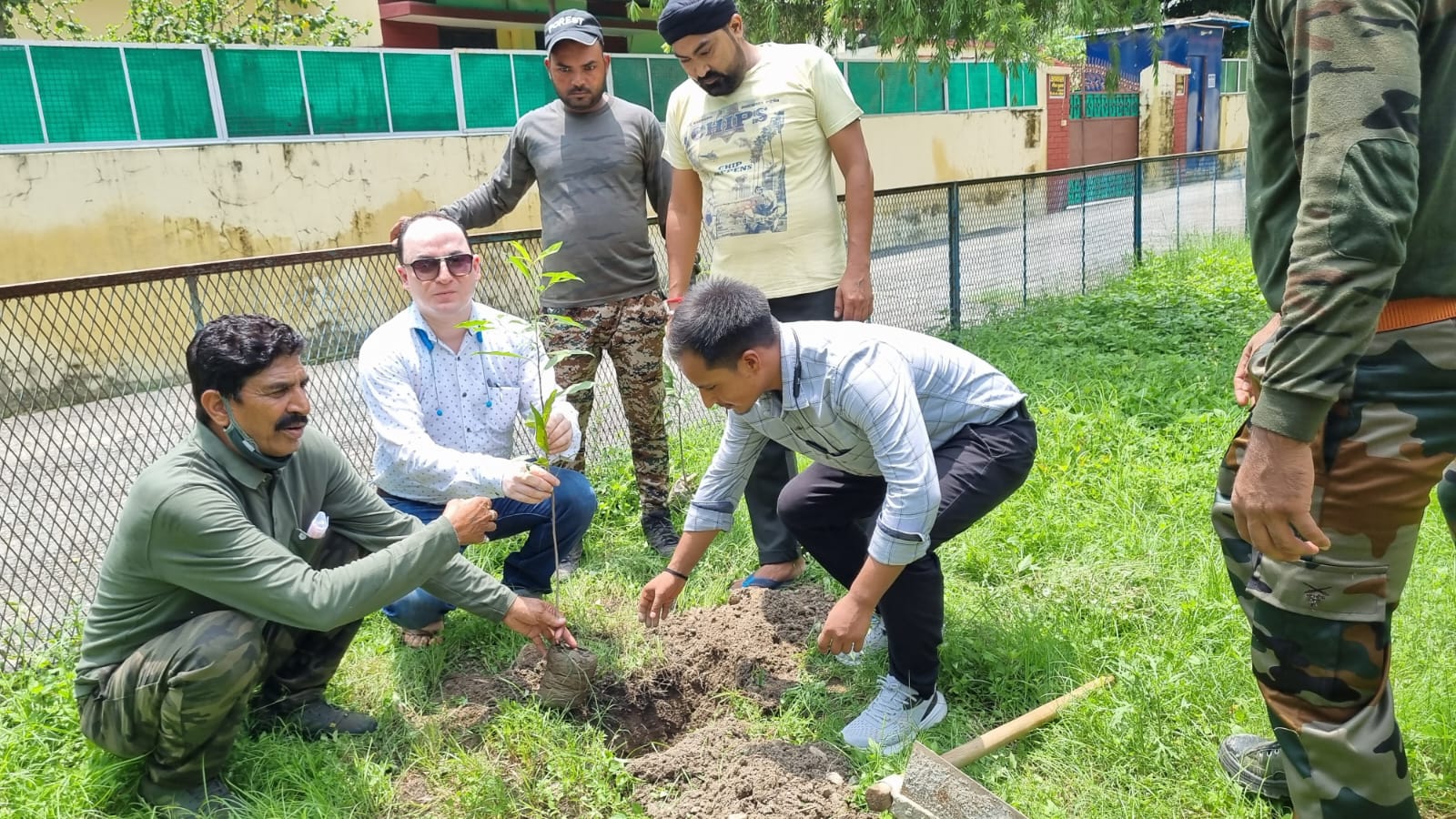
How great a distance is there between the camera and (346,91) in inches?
434

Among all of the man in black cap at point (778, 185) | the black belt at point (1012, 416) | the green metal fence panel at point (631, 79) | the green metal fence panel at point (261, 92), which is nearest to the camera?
the black belt at point (1012, 416)

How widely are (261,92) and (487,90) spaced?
2.57 meters

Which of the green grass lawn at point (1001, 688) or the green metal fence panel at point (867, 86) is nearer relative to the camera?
the green grass lawn at point (1001, 688)

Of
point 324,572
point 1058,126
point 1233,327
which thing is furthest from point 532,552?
point 1058,126

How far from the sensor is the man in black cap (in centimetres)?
360

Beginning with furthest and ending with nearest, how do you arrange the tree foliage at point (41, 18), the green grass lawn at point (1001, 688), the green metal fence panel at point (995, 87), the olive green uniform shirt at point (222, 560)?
the green metal fence panel at point (995, 87) < the tree foliage at point (41, 18) < the green grass lawn at point (1001, 688) < the olive green uniform shirt at point (222, 560)

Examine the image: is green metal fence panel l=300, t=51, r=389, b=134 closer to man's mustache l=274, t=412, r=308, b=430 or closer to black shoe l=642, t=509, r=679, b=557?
black shoe l=642, t=509, r=679, b=557

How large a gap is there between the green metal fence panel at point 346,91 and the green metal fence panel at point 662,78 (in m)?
3.67

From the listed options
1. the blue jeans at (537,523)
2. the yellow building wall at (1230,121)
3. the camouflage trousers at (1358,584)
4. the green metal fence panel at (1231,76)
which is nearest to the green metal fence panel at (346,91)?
the blue jeans at (537,523)

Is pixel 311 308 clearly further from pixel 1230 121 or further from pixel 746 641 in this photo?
pixel 1230 121

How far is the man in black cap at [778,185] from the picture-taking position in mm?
3598

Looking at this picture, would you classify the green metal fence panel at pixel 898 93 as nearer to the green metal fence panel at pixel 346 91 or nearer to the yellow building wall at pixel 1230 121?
the green metal fence panel at pixel 346 91

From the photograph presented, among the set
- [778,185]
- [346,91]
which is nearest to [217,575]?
[778,185]

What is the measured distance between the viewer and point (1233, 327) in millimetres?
7184
